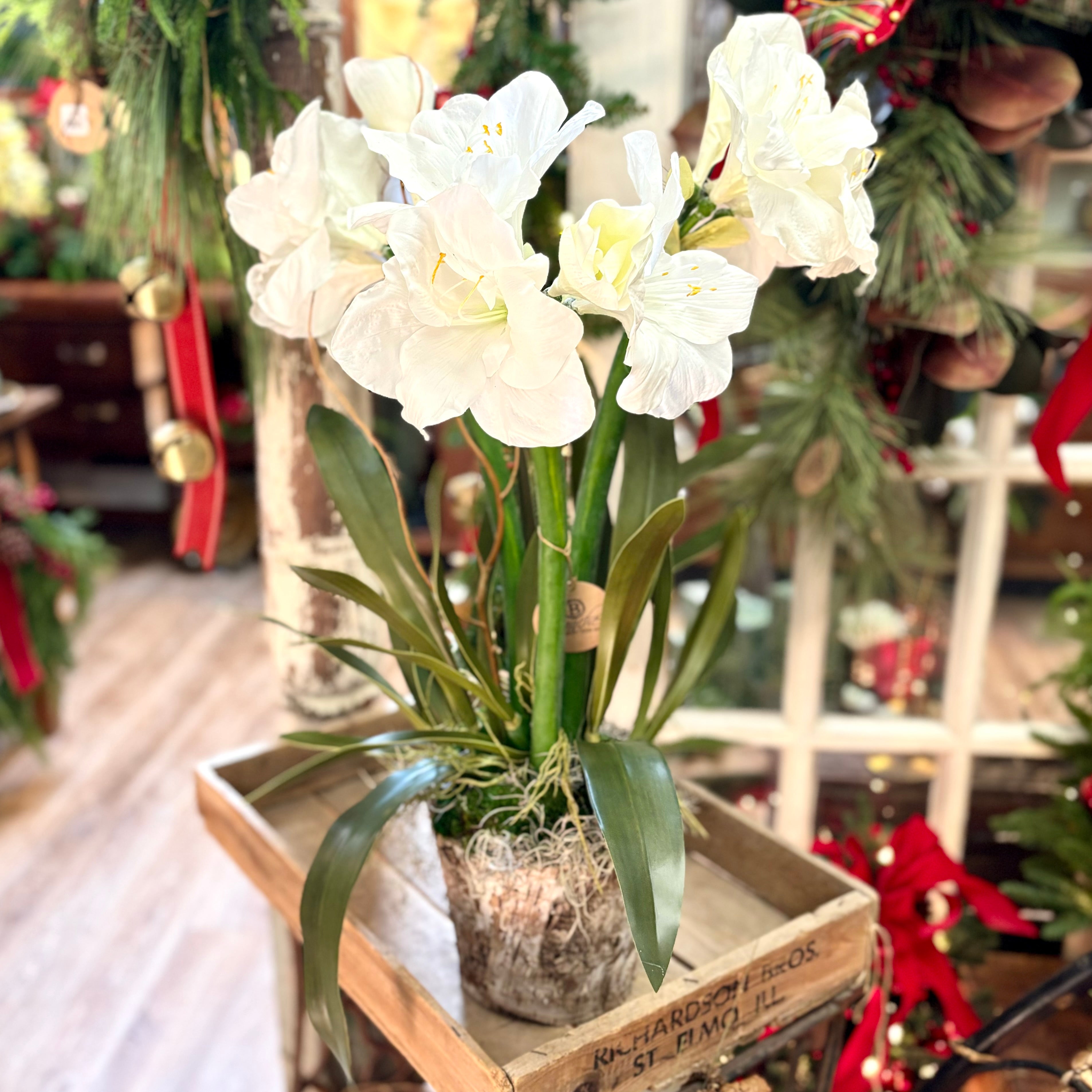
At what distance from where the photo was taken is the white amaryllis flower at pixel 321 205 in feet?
2.35

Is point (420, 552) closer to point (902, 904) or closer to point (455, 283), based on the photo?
point (902, 904)

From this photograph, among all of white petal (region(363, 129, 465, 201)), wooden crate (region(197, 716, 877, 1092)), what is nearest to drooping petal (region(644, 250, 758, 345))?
white petal (region(363, 129, 465, 201))

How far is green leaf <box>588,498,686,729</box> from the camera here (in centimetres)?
72

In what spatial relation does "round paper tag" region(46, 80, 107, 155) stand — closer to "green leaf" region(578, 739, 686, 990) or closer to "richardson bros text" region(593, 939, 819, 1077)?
"green leaf" region(578, 739, 686, 990)

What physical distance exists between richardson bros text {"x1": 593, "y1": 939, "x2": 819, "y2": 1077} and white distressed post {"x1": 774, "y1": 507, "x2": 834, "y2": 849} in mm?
582

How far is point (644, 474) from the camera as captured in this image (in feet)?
2.78

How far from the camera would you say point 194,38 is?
841 millimetres

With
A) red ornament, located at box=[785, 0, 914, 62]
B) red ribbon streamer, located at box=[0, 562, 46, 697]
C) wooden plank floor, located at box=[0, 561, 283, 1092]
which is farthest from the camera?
red ribbon streamer, located at box=[0, 562, 46, 697]

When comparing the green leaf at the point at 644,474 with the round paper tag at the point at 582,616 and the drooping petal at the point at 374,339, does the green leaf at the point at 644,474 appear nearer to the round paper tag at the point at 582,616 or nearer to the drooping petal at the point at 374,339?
the round paper tag at the point at 582,616

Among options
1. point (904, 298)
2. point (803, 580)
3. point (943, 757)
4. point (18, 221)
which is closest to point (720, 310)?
point (904, 298)

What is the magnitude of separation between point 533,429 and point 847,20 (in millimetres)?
503

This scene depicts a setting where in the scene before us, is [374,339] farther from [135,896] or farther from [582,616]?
[135,896]

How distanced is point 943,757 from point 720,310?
106 cm

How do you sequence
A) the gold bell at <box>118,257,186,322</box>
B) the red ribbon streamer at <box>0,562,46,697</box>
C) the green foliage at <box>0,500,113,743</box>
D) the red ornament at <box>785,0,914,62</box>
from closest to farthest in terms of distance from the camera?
the red ornament at <box>785,0,914,62</box>, the gold bell at <box>118,257,186,322</box>, the red ribbon streamer at <box>0,562,46,697</box>, the green foliage at <box>0,500,113,743</box>
